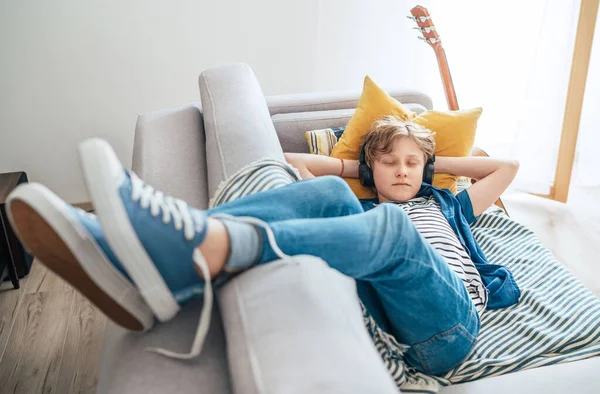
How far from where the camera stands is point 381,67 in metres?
2.73

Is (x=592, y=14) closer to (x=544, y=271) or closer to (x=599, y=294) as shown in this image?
(x=599, y=294)

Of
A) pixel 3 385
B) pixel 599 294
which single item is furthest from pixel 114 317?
pixel 599 294

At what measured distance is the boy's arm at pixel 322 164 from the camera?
1.72m

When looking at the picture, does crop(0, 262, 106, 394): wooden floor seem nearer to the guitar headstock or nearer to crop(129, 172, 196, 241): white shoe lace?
crop(129, 172, 196, 241): white shoe lace

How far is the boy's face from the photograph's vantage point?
158 cm

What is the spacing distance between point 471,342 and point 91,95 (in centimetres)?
199

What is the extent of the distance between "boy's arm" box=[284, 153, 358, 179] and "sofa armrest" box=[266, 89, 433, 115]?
0.96ft

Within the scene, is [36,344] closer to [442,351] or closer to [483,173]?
[442,351]

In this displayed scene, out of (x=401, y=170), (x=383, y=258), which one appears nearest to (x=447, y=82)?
(x=401, y=170)

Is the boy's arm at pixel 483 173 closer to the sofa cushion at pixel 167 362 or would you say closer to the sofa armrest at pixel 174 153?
the sofa armrest at pixel 174 153

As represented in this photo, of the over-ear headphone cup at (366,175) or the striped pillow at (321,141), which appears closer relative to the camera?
the over-ear headphone cup at (366,175)

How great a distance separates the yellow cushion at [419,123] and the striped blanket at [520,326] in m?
0.47

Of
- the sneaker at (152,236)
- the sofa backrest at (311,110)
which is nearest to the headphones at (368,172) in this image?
the sofa backrest at (311,110)

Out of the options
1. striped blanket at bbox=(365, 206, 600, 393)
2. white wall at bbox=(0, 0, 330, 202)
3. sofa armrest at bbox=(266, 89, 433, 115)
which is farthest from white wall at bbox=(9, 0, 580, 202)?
striped blanket at bbox=(365, 206, 600, 393)
